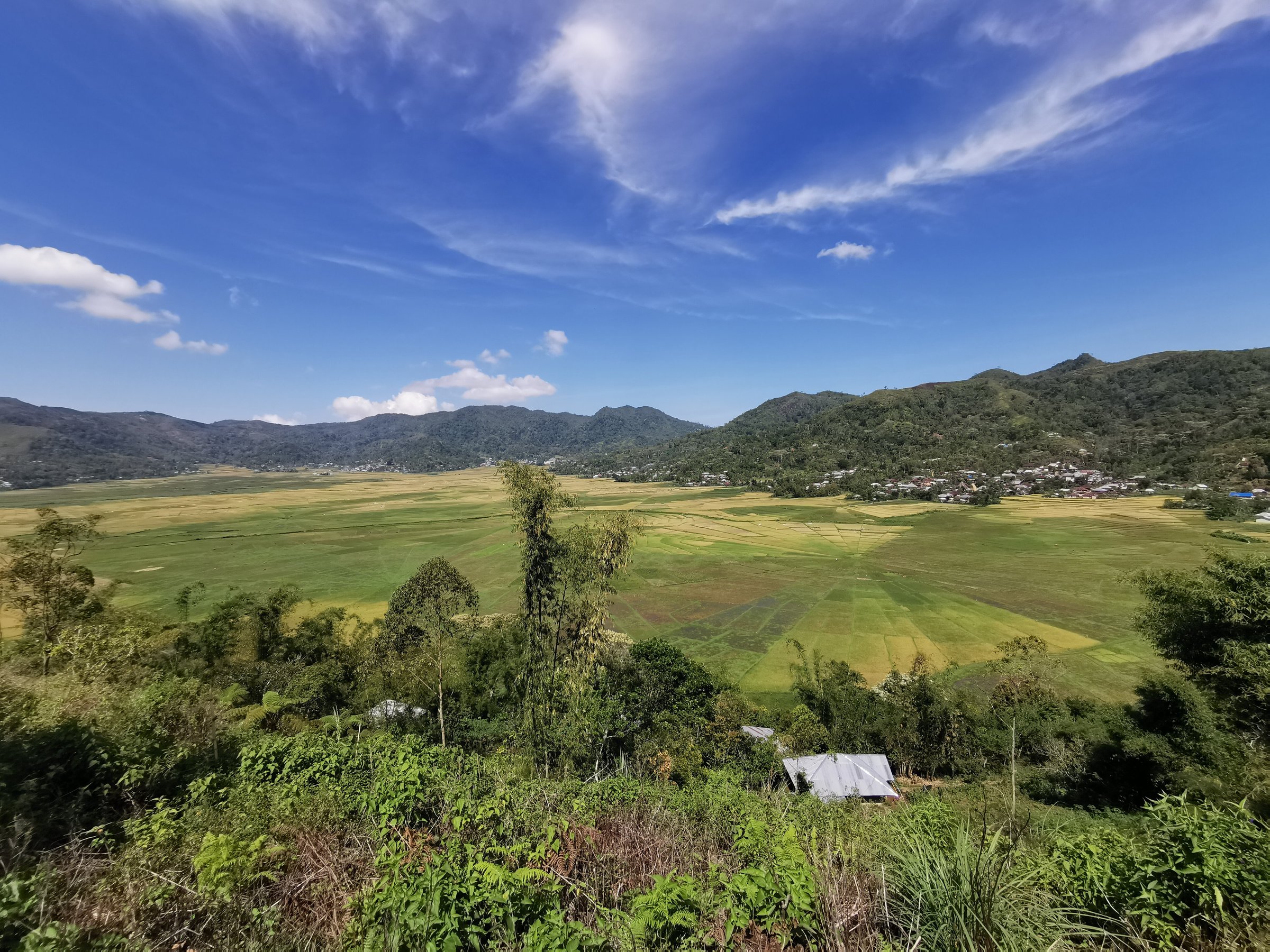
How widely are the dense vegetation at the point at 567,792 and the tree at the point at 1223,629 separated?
0.09 meters

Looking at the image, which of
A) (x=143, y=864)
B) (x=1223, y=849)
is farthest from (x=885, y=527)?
(x=143, y=864)

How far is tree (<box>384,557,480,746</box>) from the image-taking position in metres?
24.5

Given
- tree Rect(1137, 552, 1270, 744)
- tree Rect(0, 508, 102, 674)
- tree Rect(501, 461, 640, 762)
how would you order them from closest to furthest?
tree Rect(0, 508, 102, 674)
tree Rect(1137, 552, 1270, 744)
tree Rect(501, 461, 640, 762)

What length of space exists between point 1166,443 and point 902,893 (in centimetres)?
19226

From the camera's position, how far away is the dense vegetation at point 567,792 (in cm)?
408

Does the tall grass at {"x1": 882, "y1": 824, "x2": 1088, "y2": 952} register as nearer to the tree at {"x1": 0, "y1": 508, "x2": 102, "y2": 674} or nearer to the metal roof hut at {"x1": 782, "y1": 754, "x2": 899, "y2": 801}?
the metal roof hut at {"x1": 782, "y1": 754, "x2": 899, "y2": 801}

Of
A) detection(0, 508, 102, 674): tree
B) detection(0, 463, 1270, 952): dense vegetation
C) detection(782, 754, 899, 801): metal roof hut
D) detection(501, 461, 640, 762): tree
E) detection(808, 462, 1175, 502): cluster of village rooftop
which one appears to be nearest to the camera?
detection(0, 463, 1270, 952): dense vegetation

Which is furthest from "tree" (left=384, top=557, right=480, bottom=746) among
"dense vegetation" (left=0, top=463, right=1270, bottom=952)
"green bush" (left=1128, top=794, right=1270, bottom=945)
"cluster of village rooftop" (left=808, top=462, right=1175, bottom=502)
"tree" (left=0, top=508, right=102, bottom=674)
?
"cluster of village rooftop" (left=808, top=462, right=1175, bottom=502)

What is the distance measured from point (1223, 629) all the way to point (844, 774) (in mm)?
15386

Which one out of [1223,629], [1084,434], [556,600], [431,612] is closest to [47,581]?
[431,612]

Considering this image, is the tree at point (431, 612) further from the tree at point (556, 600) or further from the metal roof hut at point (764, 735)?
the metal roof hut at point (764, 735)

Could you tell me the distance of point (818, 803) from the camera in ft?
44.7

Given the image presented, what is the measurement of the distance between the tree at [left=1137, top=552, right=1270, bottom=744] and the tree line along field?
849cm

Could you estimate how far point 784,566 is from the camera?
189ft
